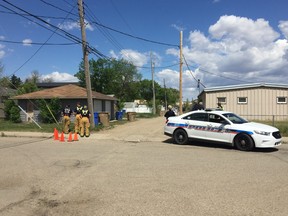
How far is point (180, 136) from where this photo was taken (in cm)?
1318

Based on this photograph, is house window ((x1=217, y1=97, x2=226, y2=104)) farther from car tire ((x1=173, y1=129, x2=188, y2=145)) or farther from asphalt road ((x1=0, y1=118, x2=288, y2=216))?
asphalt road ((x1=0, y1=118, x2=288, y2=216))

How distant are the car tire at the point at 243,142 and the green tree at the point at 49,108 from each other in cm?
1717

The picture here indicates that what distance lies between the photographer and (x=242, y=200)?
547 centimetres

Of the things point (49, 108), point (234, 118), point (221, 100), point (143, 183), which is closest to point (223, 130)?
point (234, 118)

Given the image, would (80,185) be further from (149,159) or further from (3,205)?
(149,159)

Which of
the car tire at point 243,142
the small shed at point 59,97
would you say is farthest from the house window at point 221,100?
the car tire at point 243,142

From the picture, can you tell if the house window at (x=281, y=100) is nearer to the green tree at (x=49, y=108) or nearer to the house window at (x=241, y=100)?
the house window at (x=241, y=100)

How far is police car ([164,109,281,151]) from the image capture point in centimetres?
1121

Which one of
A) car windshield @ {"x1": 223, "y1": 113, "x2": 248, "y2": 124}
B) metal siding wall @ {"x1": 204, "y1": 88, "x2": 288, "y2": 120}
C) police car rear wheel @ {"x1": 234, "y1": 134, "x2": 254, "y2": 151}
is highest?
metal siding wall @ {"x1": 204, "y1": 88, "x2": 288, "y2": 120}

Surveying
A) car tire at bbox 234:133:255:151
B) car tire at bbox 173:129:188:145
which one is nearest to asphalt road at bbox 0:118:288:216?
car tire at bbox 234:133:255:151

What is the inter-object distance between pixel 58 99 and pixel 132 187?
807 inches

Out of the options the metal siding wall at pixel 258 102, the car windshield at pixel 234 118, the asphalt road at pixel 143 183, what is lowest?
the asphalt road at pixel 143 183

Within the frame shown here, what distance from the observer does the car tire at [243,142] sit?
11301mm

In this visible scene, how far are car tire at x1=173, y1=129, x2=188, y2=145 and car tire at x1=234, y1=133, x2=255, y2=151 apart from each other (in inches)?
84.2
